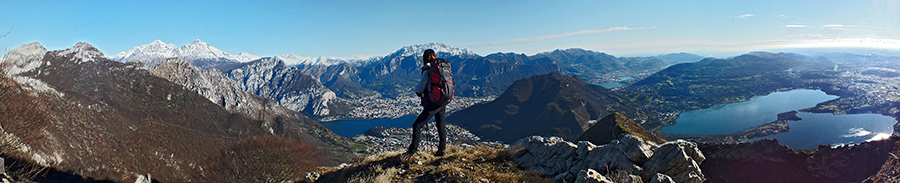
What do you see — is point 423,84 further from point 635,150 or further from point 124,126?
point 124,126

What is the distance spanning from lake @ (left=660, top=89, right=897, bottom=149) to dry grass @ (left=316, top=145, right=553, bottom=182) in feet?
398

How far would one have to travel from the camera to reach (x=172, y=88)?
511 ft

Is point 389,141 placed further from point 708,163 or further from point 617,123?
point 708,163

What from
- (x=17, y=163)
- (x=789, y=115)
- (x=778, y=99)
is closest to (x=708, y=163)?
(x=17, y=163)

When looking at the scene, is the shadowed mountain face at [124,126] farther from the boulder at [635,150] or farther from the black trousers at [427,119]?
the boulder at [635,150]

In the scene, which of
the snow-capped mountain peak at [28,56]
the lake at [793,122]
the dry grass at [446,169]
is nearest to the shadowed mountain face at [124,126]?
the snow-capped mountain peak at [28,56]

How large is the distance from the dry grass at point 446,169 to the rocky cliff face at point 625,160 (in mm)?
815

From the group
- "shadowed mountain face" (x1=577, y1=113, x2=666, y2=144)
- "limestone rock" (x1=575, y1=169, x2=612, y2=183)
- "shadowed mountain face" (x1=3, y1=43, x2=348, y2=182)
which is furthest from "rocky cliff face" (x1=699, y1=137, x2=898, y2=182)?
"shadowed mountain face" (x1=3, y1=43, x2=348, y2=182)

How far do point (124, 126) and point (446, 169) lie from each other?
4360 inches

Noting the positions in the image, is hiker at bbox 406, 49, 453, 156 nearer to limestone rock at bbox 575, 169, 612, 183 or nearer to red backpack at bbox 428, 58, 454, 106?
red backpack at bbox 428, 58, 454, 106

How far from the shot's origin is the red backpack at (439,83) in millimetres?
8000

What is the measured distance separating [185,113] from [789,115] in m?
254

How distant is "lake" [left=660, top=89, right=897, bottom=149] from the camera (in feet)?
300

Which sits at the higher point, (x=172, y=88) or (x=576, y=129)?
(x=172, y=88)
